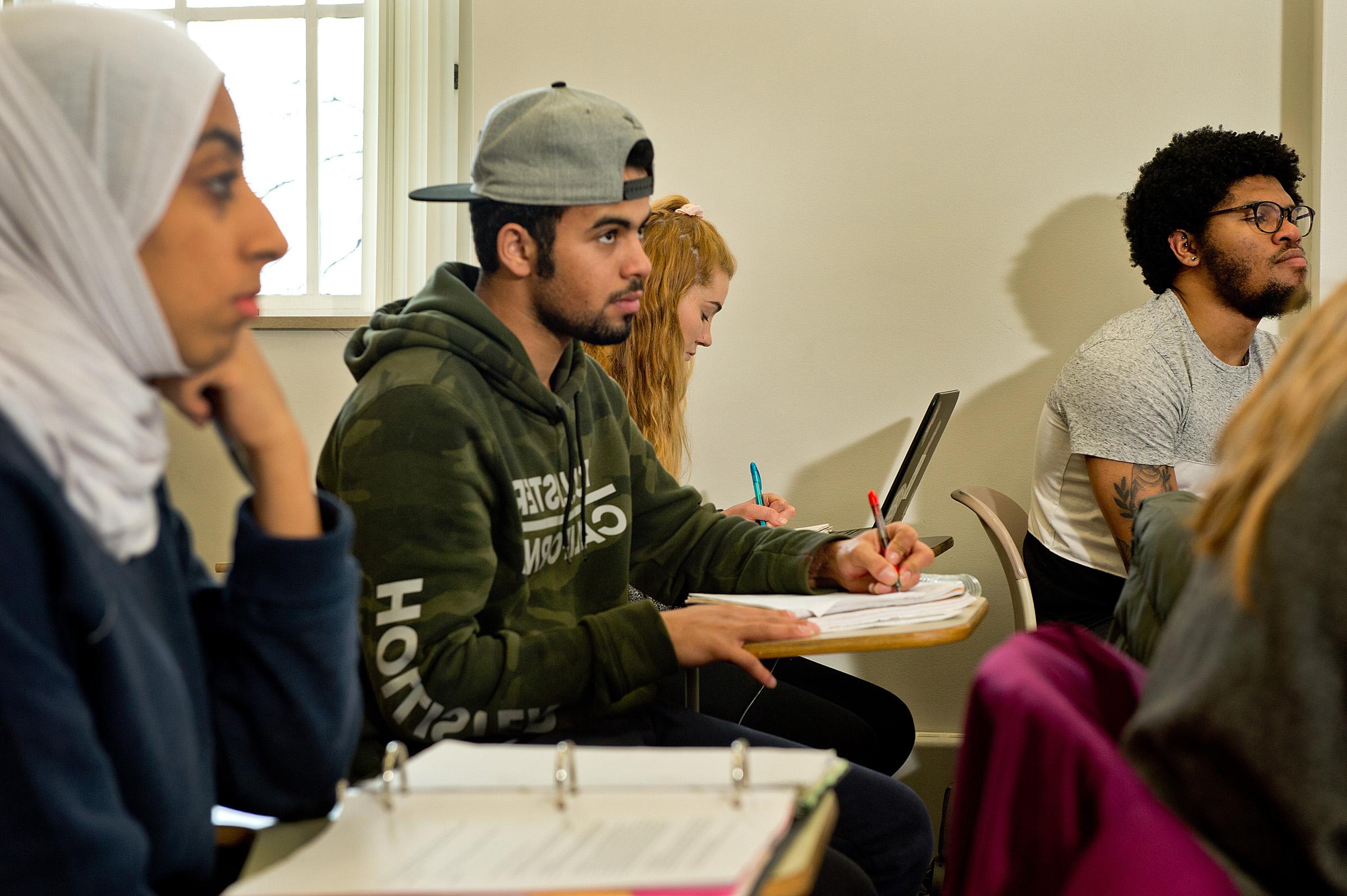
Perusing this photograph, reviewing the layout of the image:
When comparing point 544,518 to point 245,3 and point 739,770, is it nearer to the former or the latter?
point 739,770

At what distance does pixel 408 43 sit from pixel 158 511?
259 centimetres

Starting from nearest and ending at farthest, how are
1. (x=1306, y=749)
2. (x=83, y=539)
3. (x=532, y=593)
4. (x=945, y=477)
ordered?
(x=1306, y=749), (x=83, y=539), (x=532, y=593), (x=945, y=477)

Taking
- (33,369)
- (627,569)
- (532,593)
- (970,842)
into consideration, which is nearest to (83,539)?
(33,369)

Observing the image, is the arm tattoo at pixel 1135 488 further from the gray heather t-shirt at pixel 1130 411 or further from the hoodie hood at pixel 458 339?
the hoodie hood at pixel 458 339

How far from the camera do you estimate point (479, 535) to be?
1.36 m

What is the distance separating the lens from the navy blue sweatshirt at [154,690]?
0.68 metres

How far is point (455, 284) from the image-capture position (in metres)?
1.58

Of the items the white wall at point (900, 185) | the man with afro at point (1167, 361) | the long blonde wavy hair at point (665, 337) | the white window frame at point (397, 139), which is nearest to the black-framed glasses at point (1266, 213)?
the man with afro at point (1167, 361)

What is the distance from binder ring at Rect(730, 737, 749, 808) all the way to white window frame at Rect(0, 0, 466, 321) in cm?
261

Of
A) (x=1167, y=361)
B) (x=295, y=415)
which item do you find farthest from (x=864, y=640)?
(x=295, y=415)

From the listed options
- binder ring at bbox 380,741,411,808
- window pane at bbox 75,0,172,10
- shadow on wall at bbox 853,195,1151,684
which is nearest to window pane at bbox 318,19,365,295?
window pane at bbox 75,0,172,10

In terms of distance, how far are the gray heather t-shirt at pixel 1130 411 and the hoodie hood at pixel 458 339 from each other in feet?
4.78

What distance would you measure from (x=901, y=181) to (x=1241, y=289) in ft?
3.03

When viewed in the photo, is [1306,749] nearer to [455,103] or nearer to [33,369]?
[33,369]
